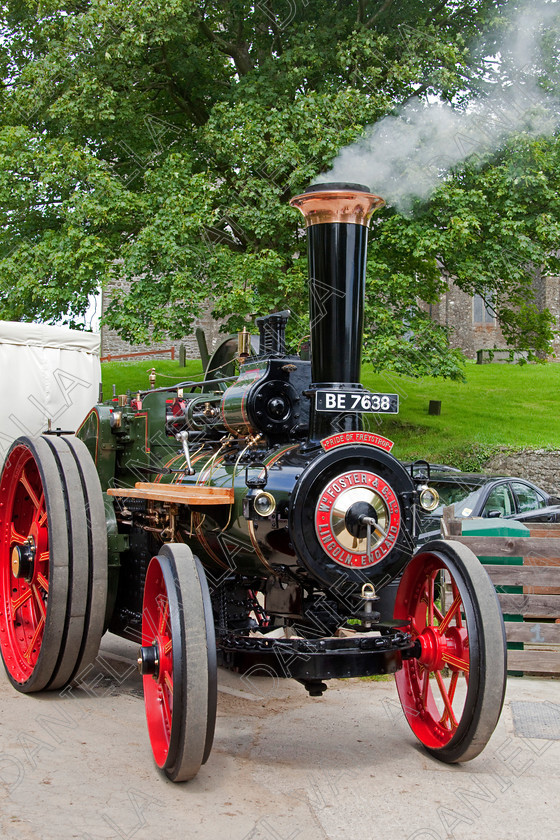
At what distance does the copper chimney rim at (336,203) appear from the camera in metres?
3.83

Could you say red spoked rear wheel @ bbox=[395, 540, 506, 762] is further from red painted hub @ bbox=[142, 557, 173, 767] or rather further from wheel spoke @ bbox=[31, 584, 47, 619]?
wheel spoke @ bbox=[31, 584, 47, 619]

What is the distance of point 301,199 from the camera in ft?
12.8

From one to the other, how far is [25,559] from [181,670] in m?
1.90

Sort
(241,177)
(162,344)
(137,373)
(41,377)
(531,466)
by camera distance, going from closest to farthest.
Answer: (41,377) < (241,177) < (531,466) < (137,373) < (162,344)

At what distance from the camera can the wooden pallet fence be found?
5336 mm

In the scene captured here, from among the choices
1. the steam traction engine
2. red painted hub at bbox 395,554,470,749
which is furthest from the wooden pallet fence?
red painted hub at bbox 395,554,470,749

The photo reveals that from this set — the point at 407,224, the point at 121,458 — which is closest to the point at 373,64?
the point at 407,224

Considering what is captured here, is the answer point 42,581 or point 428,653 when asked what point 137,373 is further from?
point 428,653

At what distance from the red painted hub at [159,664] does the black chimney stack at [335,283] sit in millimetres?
947

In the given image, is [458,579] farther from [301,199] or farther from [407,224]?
[407,224]

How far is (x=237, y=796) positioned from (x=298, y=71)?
404 inches

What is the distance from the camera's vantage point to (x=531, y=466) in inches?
539

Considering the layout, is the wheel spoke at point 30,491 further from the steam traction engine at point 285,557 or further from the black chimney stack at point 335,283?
the black chimney stack at point 335,283

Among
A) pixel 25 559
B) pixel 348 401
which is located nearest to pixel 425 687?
pixel 348 401
